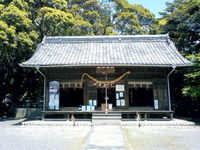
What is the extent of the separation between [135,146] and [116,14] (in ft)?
61.0

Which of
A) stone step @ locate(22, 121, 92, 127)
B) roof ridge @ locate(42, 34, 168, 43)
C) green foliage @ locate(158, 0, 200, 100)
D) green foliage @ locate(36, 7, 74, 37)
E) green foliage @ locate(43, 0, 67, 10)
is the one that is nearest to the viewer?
stone step @ locate(22, 121, 92, 127)

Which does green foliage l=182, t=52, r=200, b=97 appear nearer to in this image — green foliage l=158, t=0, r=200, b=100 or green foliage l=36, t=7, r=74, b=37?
green foliage l=158, t=0, r=200, b=100

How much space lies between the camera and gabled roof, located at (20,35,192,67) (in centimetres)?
1041

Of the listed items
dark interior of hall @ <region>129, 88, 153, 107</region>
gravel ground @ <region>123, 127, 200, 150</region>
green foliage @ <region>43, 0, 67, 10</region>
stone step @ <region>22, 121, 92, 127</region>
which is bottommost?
gravel ground @ <region>123, 127, 200, 150</region>

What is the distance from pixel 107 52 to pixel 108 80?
2.11 meters

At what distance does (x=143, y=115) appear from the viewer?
36.2 ft

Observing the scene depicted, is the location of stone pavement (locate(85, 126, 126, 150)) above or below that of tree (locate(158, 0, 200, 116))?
below

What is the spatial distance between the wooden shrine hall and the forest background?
1.53 m

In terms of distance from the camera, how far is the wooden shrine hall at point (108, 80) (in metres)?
10.5

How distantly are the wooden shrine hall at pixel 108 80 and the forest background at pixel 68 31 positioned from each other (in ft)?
5.02

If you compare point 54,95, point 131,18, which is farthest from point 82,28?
point 54,95

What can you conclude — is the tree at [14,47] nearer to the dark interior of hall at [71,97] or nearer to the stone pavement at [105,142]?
the dark interior of hall at [71,97]

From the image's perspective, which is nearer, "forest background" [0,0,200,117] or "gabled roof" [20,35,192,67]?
"gabled roof" [20,35,192,67]

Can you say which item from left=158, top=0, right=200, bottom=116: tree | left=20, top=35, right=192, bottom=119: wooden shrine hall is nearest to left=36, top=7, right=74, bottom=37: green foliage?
left=20, top=35, right=192, bottom=119: wooden shrine hall
